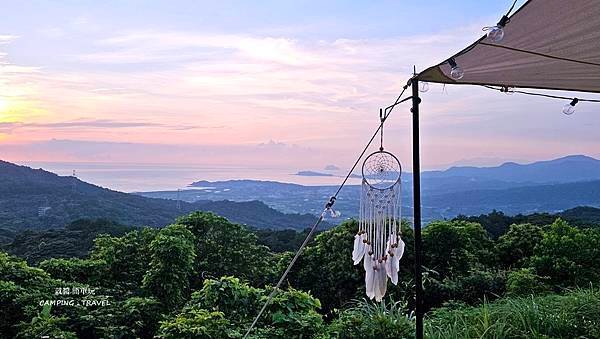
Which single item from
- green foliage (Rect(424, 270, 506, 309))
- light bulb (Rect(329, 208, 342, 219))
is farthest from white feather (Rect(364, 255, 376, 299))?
green foliage (Rect(424, 270, 506, 309))

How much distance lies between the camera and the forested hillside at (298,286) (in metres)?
3.41

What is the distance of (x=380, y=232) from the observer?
8.25 feet

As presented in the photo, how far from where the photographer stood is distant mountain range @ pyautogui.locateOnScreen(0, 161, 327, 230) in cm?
1343

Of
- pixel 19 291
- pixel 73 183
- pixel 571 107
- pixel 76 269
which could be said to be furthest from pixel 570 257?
pixel 73 183

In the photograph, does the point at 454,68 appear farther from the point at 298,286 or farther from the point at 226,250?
the point at 298,286

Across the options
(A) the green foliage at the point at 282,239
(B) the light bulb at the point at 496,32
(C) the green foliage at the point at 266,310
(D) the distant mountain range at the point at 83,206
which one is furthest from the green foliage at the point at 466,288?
(D) the distant mountain range at the point at 83,206

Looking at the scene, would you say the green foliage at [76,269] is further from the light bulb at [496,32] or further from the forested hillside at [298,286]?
the light bulb at [496,32]

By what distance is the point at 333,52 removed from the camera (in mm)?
6453

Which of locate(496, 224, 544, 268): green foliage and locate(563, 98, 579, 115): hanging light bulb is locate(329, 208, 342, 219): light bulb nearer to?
Result: locate(563, 98, 579, 115): hanging light bulb

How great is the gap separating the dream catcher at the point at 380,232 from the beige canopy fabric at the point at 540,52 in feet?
1.79

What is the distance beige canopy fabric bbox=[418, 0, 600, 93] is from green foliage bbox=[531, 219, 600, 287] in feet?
13.0

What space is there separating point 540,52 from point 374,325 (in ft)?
5.91

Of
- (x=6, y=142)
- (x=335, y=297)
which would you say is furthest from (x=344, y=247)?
(x=6, y=142)

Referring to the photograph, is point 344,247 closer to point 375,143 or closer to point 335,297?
point 335,297
